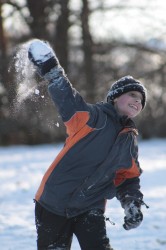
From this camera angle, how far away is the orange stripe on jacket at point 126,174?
322 centimetres

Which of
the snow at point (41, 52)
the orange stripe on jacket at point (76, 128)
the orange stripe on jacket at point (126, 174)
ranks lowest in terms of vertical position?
the orange stripe on jacket at point (126, 174)

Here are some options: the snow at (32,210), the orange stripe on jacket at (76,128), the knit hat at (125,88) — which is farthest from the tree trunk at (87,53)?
the orange stripe on jacket at (76,128)

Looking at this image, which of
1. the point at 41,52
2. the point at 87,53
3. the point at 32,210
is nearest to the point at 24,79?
the point at 41,52

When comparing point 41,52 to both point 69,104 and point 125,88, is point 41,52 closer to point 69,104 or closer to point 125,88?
point 69,104

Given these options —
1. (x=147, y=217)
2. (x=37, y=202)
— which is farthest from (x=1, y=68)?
(x=37, y=202)

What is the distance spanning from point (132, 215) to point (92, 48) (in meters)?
15.6

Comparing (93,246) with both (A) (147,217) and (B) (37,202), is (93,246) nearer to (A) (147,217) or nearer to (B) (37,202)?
(B) (37,202)

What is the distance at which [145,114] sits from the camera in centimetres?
1819

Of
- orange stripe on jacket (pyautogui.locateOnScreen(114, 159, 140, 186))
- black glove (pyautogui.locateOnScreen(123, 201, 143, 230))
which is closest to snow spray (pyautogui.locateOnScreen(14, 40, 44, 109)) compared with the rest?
Answer: orange stripe on jacket (pyautogui.locateOnScreen(114, 159, 140, 186))

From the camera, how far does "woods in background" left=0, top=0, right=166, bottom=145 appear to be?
1731 centimetres

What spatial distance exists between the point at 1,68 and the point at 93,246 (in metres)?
12.5

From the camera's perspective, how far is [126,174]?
10.7 ft

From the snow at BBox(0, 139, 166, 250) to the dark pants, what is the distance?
1.44 metres

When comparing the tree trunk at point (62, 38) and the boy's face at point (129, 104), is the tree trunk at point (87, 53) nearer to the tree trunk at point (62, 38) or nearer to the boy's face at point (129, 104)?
the tree trunk at point (62, 38)
